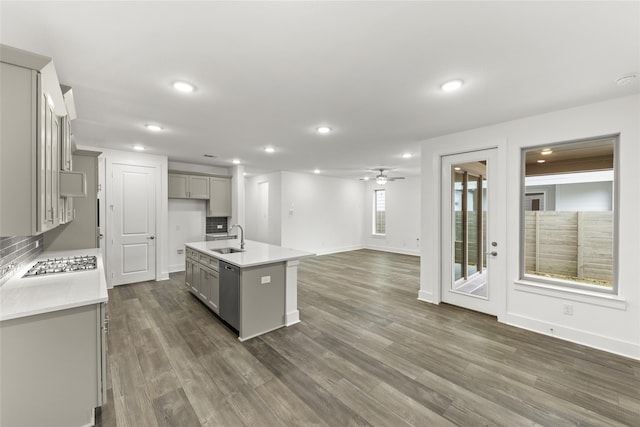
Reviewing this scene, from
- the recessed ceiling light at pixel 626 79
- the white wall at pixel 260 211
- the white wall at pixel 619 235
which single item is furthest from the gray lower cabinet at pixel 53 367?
the white wall at pixel 260 211

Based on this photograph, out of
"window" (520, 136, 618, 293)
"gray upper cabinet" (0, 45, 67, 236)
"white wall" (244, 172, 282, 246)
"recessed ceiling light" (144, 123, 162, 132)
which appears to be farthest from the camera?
"white wall" (244, 172, 282, 246)

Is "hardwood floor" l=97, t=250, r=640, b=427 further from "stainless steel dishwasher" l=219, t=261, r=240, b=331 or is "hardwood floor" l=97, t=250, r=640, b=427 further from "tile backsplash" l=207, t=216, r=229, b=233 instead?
"tile backsplash" l=207, t=216, r=229, b=233

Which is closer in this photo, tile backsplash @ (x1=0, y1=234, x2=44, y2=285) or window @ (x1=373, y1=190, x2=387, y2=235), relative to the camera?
tile backsplash @ (x1=0, y1=234, x2=44, y2=285)

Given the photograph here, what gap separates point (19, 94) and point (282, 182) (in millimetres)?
5962

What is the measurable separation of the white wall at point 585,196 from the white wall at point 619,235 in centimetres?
11

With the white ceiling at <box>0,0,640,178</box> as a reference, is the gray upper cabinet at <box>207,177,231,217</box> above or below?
below

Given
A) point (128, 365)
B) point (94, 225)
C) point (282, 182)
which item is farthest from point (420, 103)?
point (282, 182)

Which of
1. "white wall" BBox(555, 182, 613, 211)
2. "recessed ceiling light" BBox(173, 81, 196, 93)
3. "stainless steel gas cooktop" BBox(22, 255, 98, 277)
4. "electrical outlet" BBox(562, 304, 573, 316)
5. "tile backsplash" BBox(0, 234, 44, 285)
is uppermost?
"recessed ceiling light" BBox(173, 81, 196, 93)

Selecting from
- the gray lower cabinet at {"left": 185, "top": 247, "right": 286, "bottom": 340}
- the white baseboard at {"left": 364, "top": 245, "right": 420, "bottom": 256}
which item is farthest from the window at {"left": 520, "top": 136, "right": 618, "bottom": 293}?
the white baseboard at {"left": 364, "top": 245, "right": 420, "bottom": 256}

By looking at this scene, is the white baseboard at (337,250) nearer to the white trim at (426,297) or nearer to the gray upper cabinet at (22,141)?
the white trim at (426,297)

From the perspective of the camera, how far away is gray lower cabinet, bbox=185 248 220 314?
3.44m

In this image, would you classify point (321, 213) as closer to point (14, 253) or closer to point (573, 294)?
point (573, 294)

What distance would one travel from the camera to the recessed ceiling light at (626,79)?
2.14m

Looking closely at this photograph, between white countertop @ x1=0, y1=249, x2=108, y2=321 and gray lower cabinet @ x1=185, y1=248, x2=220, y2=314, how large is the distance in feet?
4.25
